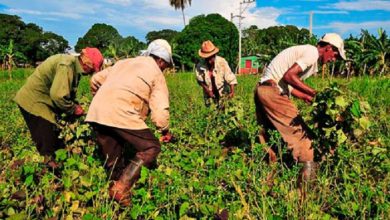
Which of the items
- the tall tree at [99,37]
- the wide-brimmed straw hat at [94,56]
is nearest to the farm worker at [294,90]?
the wide-brimmed straw hat at [94,56]

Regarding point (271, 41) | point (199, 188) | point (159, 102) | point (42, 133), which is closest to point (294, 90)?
point (159, 102)

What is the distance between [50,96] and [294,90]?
2.52 meters

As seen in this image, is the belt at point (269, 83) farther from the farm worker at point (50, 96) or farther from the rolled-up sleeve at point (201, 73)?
the rolled-up sleeve at point (201, 73)

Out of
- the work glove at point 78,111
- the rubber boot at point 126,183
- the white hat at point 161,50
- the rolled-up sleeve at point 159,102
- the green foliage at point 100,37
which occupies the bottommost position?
the rubber boot at point 126,183

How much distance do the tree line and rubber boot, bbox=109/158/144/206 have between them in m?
6.16

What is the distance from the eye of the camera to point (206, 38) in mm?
47812

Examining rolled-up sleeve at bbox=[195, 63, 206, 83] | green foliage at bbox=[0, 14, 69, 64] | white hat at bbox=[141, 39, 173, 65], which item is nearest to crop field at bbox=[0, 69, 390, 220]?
white hat at bbox=[141, 39, 173, 65]

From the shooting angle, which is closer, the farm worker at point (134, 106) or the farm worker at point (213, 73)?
the farm worker at point (134, 106)

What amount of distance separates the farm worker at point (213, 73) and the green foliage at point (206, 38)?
39086mm

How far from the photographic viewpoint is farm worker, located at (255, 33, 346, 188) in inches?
163

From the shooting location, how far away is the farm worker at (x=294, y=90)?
414 cm

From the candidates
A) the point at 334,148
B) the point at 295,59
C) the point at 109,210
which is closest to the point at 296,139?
the point at 334,148

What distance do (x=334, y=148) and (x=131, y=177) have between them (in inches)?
77.1

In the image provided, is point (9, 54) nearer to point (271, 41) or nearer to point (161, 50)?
point (271, 41)
